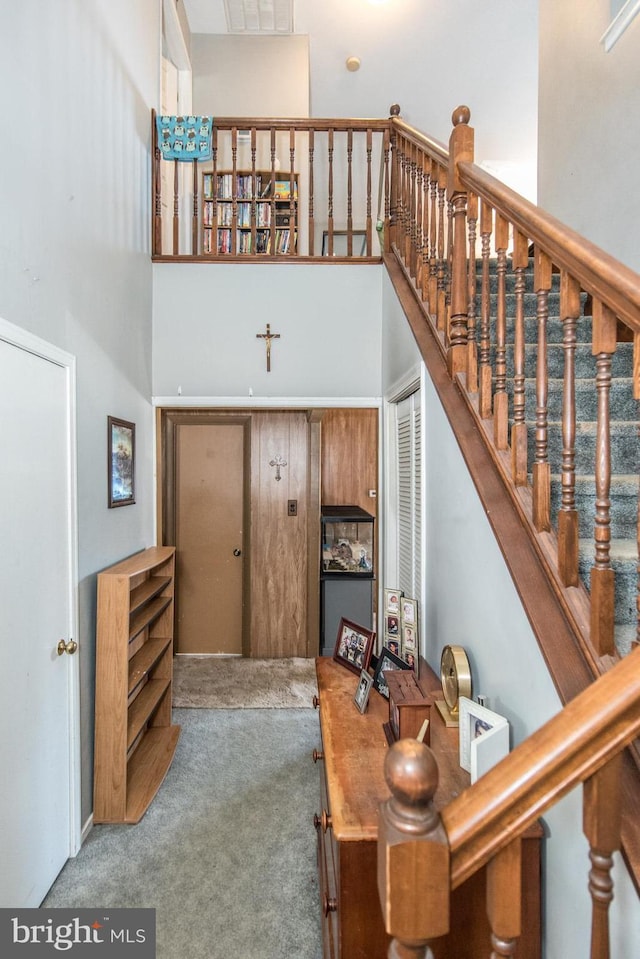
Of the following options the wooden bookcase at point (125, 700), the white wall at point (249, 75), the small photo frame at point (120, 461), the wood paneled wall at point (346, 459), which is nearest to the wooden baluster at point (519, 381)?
the wooden bookcase at point (125, 700)

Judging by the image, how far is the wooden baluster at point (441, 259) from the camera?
1998mm

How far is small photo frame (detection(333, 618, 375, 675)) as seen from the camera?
2.04 metres

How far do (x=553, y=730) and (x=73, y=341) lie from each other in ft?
7.03

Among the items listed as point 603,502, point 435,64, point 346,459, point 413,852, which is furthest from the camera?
point 435,64

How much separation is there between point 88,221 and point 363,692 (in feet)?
7.36

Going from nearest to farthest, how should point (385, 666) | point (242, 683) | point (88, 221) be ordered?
point (385, 666)
point (88, 221)
point (242, 683)

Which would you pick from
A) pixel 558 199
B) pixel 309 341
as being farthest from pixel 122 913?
pixel 558 199

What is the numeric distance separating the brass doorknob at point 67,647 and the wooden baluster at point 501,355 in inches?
69.4

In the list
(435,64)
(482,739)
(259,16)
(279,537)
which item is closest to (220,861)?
(482,739)

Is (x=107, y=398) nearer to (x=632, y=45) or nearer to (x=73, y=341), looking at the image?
(x=73, y=341)

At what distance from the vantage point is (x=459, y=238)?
5.75 ft

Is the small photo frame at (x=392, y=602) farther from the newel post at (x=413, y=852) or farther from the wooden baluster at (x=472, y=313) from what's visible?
the newel post at (x=413, y=852)

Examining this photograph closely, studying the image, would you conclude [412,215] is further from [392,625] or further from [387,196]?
[392,625]

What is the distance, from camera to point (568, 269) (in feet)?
3.59
